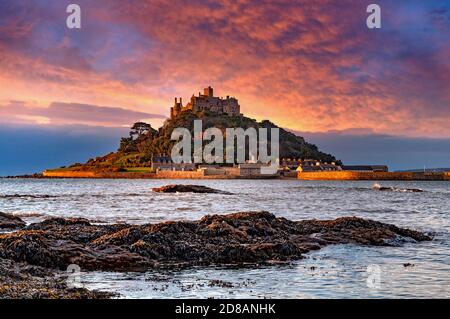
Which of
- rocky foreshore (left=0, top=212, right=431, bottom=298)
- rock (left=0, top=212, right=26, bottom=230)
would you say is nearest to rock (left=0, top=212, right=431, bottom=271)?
rocky foreshore (left=0, top=212, right=431, bottom=298)

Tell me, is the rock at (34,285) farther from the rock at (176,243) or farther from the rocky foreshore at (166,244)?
the rock at (176,243)

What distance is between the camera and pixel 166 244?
62.5ft

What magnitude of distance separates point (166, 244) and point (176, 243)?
1.18 ft

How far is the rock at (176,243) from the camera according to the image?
17.0 m

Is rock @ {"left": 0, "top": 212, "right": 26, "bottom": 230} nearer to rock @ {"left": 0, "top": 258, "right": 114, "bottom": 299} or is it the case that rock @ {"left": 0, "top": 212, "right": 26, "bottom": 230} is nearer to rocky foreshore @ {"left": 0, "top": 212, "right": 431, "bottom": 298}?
rocky foreshore @ {"left": 0, "top": 212, "right": 431, "bottom": 298}

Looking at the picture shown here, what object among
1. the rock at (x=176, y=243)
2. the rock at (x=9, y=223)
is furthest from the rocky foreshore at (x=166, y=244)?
the rock at (x=9, y=223)

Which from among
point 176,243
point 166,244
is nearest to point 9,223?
point 166,244

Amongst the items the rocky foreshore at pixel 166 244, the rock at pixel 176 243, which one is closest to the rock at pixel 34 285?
the rocky foreshore at pixel 166 244

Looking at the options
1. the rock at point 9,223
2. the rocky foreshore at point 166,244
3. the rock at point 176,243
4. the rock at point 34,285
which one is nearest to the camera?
the rock at point 34,285

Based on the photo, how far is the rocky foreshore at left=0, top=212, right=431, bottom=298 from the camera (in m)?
16.7

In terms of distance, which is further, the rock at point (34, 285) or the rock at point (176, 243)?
the rock at point (176, 243)

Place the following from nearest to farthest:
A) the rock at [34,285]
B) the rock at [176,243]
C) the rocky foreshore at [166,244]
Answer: the rock at [34,285] → the rocky foreshore at [166,244] → the rock at [176,243]

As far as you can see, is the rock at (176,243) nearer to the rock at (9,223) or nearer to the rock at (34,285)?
the rock at (34,285)
